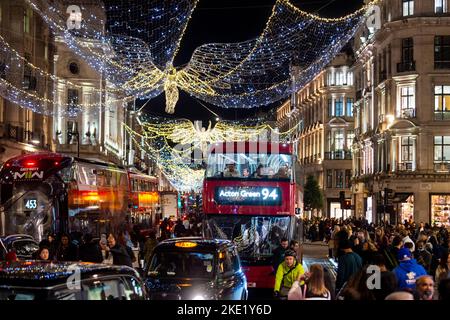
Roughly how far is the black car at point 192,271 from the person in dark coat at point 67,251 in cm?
424

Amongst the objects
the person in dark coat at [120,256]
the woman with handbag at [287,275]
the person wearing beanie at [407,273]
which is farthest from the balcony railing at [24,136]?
the person wearing beanie at [407,273]

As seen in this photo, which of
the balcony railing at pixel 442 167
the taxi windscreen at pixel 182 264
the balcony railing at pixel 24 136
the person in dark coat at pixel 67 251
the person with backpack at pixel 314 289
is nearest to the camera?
the person with backpack at pixel 314 289

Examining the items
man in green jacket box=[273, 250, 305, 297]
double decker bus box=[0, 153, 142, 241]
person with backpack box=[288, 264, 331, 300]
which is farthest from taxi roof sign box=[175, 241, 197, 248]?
double decker bus box=[0, 153, 142, 241]

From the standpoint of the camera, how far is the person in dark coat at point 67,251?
17.4 meters

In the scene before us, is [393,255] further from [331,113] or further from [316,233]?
[331,113]

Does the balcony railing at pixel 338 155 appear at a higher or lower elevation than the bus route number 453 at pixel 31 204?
higher

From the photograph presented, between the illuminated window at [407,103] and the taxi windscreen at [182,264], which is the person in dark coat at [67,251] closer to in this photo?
the taxi windscreen at [182,264]

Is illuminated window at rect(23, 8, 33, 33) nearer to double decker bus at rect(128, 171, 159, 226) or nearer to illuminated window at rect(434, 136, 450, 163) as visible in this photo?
double decker bus at rect(128, 171, 159, 226)

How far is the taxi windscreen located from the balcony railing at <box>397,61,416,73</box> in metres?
40.6

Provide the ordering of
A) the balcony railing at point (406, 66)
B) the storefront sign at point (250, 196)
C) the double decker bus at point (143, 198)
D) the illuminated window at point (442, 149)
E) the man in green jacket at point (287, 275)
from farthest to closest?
the balcony railing at point (406, 66) < the illuminated window at point (442, 149) < the double decker bus at point (143, 198) < the storefront sign at point (250, 196) < the man in green jacket at point (287, 275)

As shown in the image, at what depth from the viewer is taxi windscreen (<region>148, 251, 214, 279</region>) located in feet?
44.0

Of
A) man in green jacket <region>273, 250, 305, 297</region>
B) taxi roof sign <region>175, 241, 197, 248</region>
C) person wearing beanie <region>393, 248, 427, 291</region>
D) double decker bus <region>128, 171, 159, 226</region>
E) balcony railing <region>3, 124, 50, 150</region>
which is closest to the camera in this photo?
person wearing beanie <region>393, 248, 427, 291</region>

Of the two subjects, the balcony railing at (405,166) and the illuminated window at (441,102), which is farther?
the balcony railing at (405,166)

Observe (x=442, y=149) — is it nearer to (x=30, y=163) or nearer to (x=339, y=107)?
(x=339, y=107)
